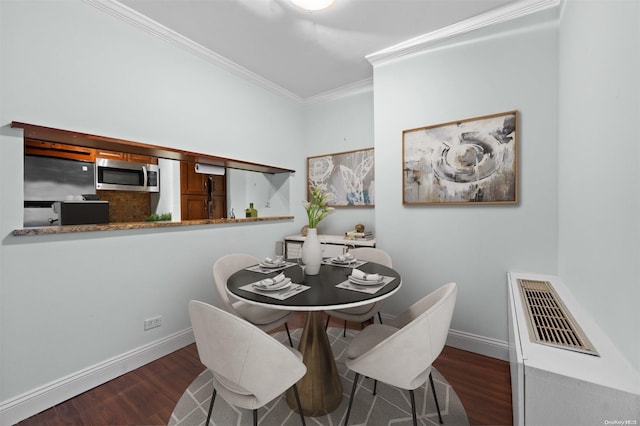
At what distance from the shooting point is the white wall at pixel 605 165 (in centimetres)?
92

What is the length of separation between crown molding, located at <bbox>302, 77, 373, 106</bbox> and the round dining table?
8.14 feet

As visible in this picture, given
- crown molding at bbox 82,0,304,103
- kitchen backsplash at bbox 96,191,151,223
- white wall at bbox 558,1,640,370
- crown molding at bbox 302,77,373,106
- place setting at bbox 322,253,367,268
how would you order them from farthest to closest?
1. crown molding at bbox 302,77,373,106
2. kitchen backsplash at bbox 96,191,151,223
3. place setting at bbox 322,253,367,268
4. crown molding at bbox 82,0,304,103
5. white wall at bbox 558,1,640,370

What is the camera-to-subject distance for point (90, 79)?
1.91 meters

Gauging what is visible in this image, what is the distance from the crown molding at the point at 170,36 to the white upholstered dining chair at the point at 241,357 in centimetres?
234

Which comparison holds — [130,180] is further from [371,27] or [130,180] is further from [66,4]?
[371,27]

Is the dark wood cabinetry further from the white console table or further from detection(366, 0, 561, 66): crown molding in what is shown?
detection(366, 0, 561, 66): crown molding

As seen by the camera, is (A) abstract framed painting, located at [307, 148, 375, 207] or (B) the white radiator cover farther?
(A) abstract framed painting, located at [307, 148, 375, 207]

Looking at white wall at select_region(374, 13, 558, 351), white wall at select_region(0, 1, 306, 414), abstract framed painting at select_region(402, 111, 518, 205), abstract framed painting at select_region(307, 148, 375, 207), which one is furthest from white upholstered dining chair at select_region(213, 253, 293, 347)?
abstract framed painting at select_region(307, 148, 375, 207)

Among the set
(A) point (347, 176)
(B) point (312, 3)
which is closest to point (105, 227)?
(B) point (312, 3)

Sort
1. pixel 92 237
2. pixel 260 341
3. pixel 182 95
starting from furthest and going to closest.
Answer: pixel 182 95
pixel 92 237
pixel 260 341

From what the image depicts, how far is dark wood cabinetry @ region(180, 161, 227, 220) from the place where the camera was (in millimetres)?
2691

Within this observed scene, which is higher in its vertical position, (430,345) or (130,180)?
(130,180)

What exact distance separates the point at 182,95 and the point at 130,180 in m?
0.93

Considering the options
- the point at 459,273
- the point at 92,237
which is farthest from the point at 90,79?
the point at 459,273
